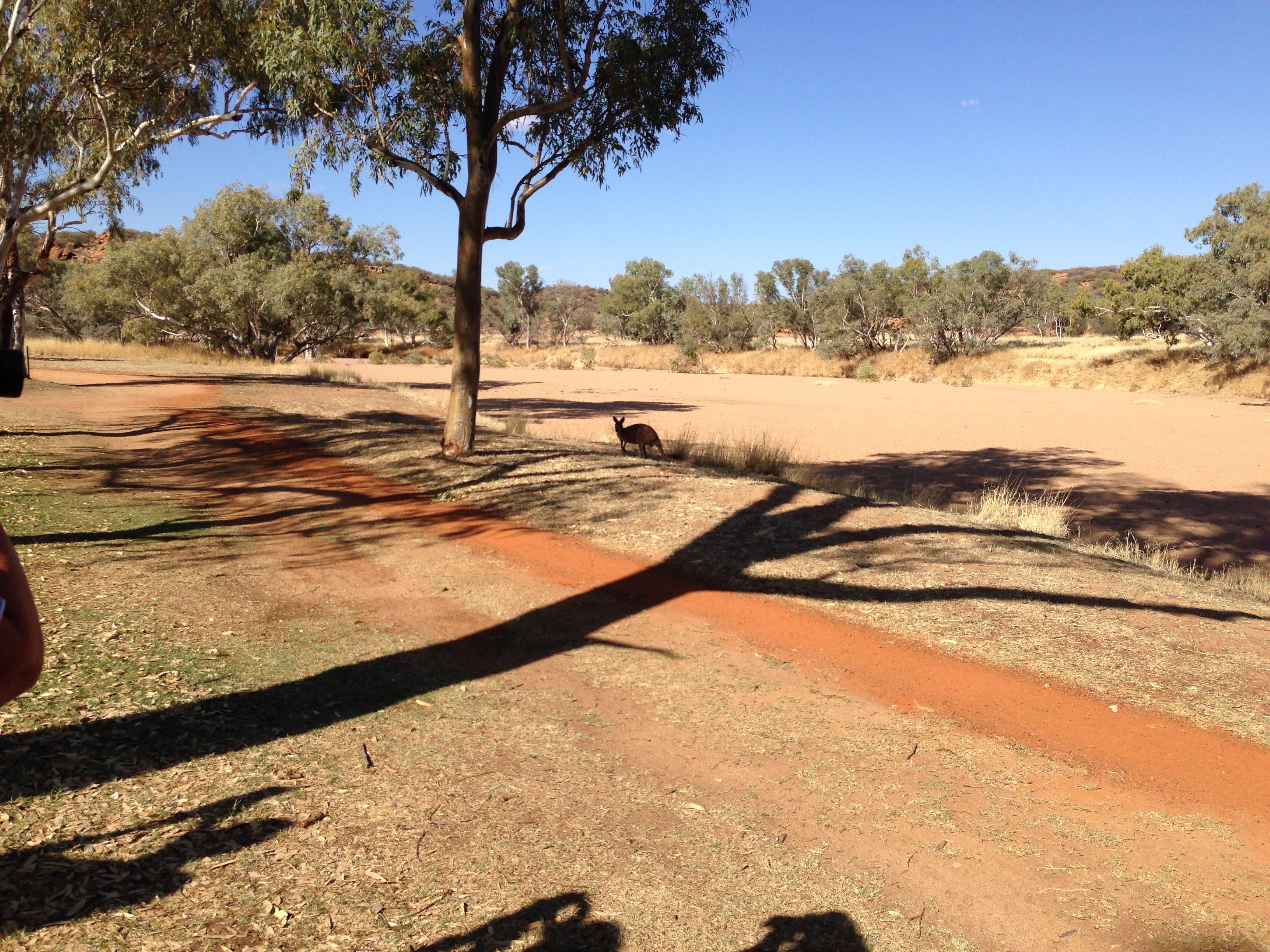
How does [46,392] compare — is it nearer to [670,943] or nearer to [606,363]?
[670,943]

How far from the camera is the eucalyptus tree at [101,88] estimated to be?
42.7ft

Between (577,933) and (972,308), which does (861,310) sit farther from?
(577,933)

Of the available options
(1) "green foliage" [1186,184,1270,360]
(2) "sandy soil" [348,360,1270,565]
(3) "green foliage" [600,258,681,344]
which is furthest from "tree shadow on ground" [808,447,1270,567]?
(3) "green foliage" [600,258,681,344]

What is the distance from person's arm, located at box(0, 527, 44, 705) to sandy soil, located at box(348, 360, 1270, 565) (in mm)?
14038

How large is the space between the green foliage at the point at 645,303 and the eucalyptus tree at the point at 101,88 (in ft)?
231

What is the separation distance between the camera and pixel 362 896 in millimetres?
3088

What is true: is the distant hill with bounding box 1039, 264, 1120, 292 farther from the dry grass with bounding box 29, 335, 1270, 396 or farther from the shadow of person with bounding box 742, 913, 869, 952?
the shadow of person with bounding box 742, 913, 869, 952

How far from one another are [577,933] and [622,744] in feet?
5.03

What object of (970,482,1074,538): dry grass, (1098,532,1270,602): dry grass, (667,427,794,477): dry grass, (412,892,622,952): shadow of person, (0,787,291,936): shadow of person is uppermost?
(667,427,794,477): dry grass

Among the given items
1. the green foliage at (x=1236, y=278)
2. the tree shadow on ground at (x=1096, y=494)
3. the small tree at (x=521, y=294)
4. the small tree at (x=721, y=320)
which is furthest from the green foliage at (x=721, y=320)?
the tree shadow on ground at (x=1096, y=494)

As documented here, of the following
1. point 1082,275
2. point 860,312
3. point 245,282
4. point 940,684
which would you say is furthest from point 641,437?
point 1082,275

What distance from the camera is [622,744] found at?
4504 millimetres

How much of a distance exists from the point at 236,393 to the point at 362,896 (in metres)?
21.9

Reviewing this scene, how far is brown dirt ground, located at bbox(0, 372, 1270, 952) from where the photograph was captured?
3.12m
